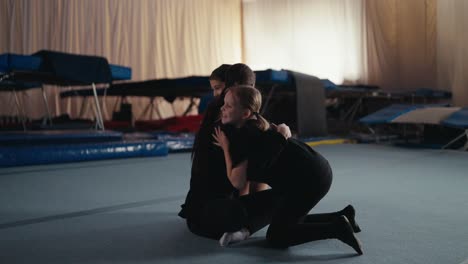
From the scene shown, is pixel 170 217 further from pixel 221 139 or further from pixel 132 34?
pixel 132 34

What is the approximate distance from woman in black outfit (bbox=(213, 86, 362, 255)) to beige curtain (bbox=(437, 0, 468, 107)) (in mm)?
6578

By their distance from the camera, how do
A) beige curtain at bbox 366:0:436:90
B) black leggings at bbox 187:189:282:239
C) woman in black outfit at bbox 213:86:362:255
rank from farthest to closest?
1. beige curtain at bbox 366:0:436:90
2. black leggings at bbox 187:189:282:239
3. woman in black outfit at bbox 213:86:362:255

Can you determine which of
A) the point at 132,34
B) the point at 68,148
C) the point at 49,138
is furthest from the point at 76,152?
the point at 132,34

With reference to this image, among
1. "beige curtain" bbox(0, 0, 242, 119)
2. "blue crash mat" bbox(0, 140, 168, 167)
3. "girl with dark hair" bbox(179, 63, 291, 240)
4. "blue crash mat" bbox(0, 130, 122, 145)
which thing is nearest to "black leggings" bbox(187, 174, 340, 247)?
"girl with dark hair" bbox(179, 63, 291, 240)

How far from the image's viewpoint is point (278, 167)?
1.34 meters

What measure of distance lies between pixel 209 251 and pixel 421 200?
3.79 feet

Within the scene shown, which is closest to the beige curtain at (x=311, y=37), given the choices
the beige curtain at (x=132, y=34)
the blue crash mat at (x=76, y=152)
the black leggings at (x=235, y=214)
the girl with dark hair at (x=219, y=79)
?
the beige curtain at (x=132, y=34)

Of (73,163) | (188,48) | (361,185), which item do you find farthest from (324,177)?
(188,48)

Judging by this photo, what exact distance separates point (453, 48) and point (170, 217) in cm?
685

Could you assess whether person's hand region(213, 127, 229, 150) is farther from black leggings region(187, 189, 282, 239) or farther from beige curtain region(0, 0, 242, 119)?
beige curtain region(0, 0, 242, 119)

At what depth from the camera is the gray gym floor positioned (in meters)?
1.29

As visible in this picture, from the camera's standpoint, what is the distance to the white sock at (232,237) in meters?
1.38

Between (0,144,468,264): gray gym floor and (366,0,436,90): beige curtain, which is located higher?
(366,0,436,90): beige curtain

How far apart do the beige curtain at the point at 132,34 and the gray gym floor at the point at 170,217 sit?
5.11 m
